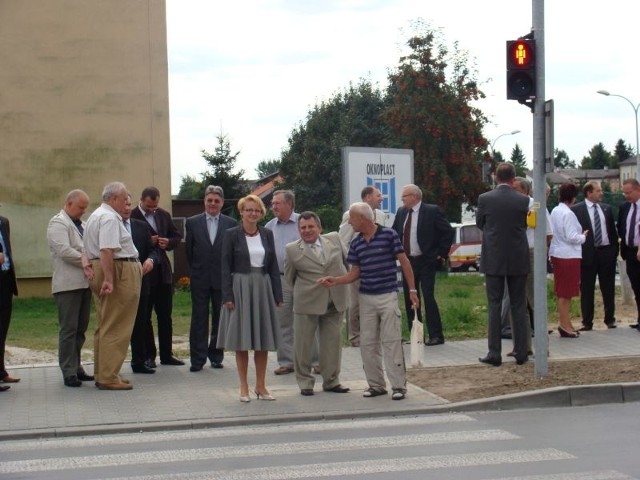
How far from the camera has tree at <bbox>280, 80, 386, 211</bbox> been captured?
6581 cm

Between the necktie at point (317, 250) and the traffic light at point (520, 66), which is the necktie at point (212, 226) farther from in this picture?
the traffic light at point (520, 66)

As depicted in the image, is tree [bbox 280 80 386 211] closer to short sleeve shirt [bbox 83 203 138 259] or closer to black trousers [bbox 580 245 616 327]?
black trousers [bbox 580 245 616 327]

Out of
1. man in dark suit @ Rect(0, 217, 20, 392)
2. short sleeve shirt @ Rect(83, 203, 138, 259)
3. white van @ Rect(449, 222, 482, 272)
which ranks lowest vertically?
white van @ Rect(449, 222, 482, 272)

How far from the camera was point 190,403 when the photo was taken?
33.9 ft

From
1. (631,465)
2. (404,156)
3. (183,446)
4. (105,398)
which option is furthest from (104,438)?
(404,156)

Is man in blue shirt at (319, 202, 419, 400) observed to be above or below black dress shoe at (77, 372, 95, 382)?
above

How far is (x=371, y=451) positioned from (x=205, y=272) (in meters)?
4.73

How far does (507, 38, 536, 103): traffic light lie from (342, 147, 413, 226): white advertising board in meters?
4.21

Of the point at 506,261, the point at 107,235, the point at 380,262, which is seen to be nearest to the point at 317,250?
the point at 380,262

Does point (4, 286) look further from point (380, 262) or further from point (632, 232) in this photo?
point (632, 232)

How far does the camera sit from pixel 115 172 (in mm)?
28766

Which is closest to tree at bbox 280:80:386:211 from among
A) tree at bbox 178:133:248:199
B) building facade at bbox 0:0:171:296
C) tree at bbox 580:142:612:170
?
tree at bbox 178:133:248:199

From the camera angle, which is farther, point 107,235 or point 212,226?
point 212,226

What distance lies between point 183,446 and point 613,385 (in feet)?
13.6
